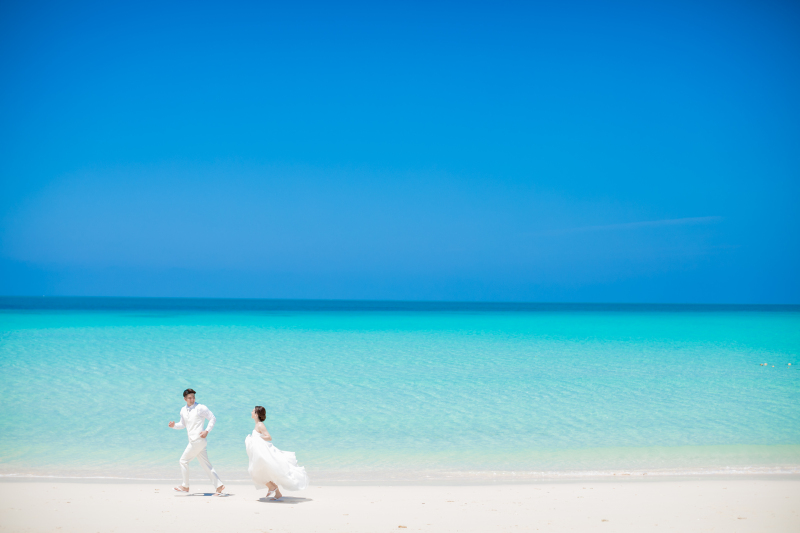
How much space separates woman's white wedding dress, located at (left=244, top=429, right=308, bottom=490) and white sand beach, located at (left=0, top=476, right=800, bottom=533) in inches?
11.8

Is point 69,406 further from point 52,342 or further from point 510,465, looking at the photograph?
point 52,342

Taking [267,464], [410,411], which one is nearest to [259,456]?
[267,464]

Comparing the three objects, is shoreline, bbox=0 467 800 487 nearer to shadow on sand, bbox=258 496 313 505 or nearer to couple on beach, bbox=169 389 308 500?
shadow on sand, bbox=258 496 313 505

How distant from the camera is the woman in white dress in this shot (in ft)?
21.7

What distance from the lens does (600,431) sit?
37.4 feet

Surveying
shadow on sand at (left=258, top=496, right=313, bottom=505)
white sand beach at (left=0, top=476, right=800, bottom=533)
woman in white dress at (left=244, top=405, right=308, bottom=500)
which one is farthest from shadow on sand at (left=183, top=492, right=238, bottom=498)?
woman in white dress at (left=244, top=405, right=308, bottom=500)

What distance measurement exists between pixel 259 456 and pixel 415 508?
196cm

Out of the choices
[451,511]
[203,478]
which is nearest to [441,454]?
[451,511]

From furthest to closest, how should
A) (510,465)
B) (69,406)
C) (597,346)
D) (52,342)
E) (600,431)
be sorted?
1. (597,346)
2. (52,342)
3. (69,406)
4. (600,431)
5. (510,465)

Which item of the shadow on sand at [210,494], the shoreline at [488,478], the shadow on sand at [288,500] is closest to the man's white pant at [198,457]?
the shadow on sand at [210,494]

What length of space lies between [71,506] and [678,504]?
24.0 feet

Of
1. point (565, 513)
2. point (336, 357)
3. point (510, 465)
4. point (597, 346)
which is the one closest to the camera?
point (565, 513)

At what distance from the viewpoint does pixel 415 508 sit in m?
6.67

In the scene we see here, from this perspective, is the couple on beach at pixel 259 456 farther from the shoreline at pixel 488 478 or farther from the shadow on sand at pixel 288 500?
the shoreline at pixel 488 478
